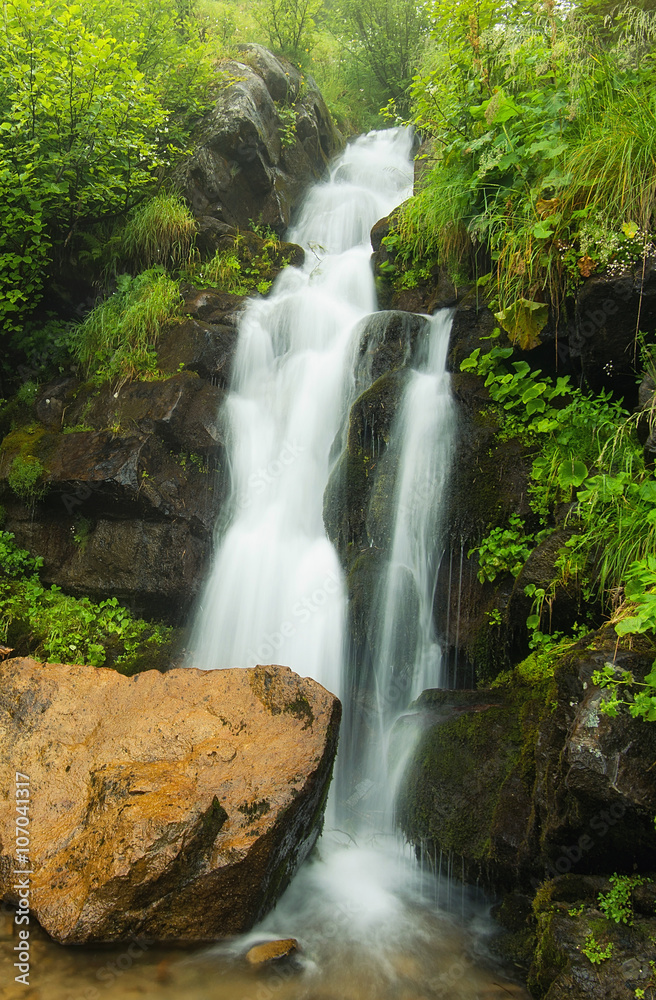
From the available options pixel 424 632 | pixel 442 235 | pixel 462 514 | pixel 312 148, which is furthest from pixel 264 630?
pixel 312 148

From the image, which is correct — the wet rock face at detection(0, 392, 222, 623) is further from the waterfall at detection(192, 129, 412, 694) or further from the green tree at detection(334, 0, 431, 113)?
the green tree at detection(334, 0, 431, 113)

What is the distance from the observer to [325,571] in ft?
18.1

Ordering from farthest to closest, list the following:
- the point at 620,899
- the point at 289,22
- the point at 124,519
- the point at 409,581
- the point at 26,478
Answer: the point at 289,22, the point at 26,478, the point at 124,519, the point at 409,581, the point at 620,899

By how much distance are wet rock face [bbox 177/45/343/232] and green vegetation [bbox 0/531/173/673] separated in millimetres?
5676

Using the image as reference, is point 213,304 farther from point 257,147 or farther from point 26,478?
point 257,147

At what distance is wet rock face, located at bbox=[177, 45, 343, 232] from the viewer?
857cm

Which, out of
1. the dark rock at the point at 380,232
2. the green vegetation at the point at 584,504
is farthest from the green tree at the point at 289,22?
the green vegetation at the point at 584,504

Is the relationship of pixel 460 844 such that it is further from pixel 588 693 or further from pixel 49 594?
pixel 49 594

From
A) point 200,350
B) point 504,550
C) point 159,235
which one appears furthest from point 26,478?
point 504,550

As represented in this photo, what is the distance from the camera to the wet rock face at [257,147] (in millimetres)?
8570

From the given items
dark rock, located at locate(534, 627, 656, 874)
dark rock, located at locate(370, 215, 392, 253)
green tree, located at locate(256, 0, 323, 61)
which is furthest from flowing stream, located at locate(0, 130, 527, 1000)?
green tree, located at locate(256, 0, 323, 61)

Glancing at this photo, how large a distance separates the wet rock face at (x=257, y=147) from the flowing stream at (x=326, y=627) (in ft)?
4.29

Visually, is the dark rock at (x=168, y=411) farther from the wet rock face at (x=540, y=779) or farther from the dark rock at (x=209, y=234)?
the wet rock face at (x=540, y=779)

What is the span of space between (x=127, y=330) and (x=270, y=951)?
6.21 m
